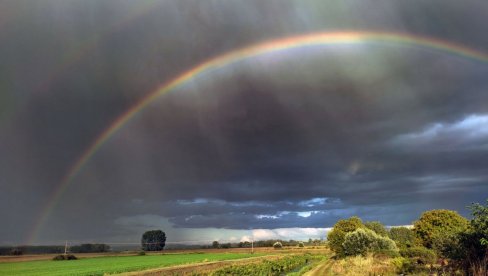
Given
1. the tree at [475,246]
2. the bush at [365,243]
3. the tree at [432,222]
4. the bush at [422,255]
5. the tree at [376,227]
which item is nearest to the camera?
the tree at [475,246]

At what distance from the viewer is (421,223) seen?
6222 cm

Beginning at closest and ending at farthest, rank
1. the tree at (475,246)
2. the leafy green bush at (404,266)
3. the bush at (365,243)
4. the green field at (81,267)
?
the tree at (475,246)
the leafy green bush at (404,266)
the bush at (365,243)
the green field at (81,267)

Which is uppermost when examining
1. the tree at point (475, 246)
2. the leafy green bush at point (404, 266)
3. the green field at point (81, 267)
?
the tree at point (475, 246)

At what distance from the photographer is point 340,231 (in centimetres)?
7688

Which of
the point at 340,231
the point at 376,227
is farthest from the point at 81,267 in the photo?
the point at 376,227

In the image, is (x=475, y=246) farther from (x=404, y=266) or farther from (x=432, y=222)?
(x=432, y=222)

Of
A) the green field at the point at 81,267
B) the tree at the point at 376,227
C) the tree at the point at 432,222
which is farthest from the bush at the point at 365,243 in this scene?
the green field at the point at 81,267

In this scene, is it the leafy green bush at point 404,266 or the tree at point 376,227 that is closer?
the leafy green bush at point 404,266

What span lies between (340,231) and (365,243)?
1979 centimetres

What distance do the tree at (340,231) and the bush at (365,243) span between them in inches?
422

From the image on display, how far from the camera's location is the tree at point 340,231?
74062 mm

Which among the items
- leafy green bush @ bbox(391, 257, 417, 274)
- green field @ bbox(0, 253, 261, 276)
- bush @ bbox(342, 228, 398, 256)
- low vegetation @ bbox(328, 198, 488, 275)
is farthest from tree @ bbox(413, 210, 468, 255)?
green field @ bbox(0, 253, 261, 276)

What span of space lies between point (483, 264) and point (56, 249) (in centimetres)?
17428

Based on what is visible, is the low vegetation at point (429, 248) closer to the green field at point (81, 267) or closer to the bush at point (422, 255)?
the bush at point (422, 255)
